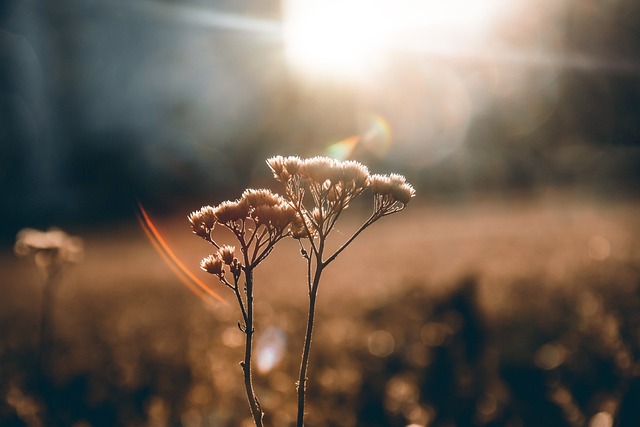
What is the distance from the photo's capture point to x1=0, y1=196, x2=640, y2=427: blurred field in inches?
192

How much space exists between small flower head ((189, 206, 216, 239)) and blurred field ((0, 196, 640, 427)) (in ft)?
7.28

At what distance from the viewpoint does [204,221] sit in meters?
3.02

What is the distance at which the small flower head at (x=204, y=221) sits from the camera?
9.87ft

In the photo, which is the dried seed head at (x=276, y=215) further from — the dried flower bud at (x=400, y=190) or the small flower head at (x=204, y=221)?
the dried flower bud at (x=400, y=190)

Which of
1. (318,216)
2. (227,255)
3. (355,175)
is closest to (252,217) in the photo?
(227,255)

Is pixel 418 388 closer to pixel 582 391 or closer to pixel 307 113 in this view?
pixel 582 391

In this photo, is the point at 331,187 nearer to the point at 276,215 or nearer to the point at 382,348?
the point at 276,215

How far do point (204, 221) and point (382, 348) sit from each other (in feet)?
12.8

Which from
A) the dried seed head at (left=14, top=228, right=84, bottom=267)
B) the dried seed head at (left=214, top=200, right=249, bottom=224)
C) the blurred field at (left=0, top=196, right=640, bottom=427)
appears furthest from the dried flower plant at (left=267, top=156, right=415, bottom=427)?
the dried seed head at (left=14, top=228, right=84, bottom=267)

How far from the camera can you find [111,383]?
5883 mm

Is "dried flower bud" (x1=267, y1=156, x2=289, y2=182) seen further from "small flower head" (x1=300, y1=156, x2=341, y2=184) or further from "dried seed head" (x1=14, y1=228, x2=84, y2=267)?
"dried seed head" (x1=14, y1=228, x2=84, y2=267)

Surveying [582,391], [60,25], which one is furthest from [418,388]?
[60,25]

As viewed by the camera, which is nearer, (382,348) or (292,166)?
Answer: (292,166)

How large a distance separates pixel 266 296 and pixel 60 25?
44.9 m
